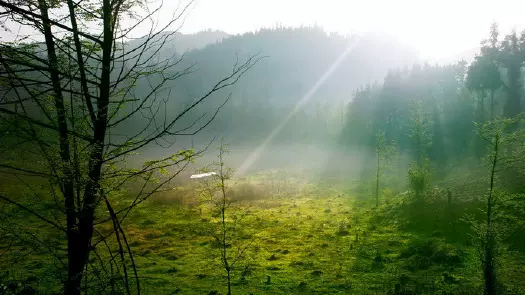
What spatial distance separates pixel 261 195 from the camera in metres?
55.8

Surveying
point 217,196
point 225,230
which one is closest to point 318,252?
point 225,230

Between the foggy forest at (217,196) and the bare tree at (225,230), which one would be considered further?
the bare tree at (225,230)

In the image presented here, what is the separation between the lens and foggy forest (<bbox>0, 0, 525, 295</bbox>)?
382 centimetres

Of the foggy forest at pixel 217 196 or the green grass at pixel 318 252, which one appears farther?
the green grass at pixel 318 252

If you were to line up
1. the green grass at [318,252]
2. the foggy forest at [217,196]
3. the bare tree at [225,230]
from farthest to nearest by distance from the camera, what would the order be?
the green grass at [318,252], the bare tree at [225,230], the foggy forest at [217,196]

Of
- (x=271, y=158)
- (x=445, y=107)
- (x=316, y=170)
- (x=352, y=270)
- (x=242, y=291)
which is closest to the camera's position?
(x=242, y=291)

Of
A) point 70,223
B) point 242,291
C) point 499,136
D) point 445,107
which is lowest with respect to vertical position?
point 242,291

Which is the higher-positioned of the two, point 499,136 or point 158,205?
point 499,136

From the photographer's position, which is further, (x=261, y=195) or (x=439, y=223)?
(x=261, y=195)

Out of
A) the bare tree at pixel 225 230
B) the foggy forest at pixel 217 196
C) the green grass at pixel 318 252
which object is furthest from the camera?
the green grass at pixel 318 252

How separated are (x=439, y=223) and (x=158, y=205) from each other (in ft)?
121

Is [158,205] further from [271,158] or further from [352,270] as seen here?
[271,158]

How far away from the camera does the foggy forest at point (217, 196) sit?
3820 millimetres

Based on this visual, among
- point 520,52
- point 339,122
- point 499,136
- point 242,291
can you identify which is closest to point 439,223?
point 499,136
